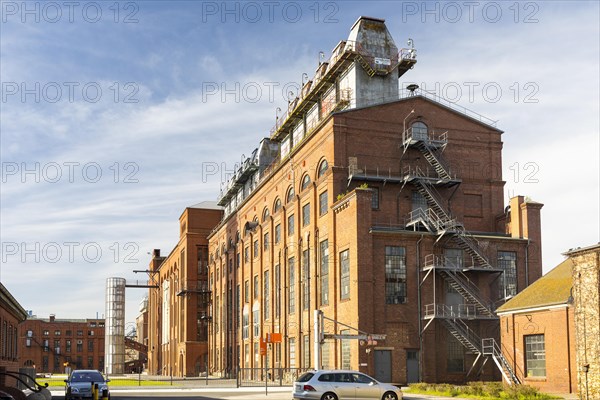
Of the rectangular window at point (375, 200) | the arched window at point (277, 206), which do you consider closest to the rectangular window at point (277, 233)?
the arched window at point (277, 206)

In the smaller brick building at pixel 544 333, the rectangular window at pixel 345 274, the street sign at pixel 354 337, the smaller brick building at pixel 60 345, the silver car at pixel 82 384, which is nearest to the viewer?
the silver car at pixel 82 384

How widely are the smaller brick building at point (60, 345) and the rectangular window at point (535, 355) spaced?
4560 inches

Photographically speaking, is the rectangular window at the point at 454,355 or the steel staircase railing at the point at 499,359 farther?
the rectangular window at the point at 454,355

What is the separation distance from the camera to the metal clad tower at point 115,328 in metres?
104

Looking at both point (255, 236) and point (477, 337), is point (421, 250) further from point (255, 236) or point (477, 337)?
point (255, 236)

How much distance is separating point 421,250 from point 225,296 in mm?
38612

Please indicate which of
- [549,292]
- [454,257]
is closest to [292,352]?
[454,257]

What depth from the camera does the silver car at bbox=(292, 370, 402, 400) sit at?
1164 inches

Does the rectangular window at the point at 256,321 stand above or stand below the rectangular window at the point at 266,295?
below

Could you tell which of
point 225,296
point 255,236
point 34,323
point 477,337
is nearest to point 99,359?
point 34,323

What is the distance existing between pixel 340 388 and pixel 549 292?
1273 cm

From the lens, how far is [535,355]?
37.8 meters

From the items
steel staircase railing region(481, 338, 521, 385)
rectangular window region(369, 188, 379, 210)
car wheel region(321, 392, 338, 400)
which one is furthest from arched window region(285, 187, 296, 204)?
car wheel region(321, 392, 338, 400)

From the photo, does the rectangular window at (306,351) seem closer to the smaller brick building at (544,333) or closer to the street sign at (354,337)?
the street sign at (354,337)
